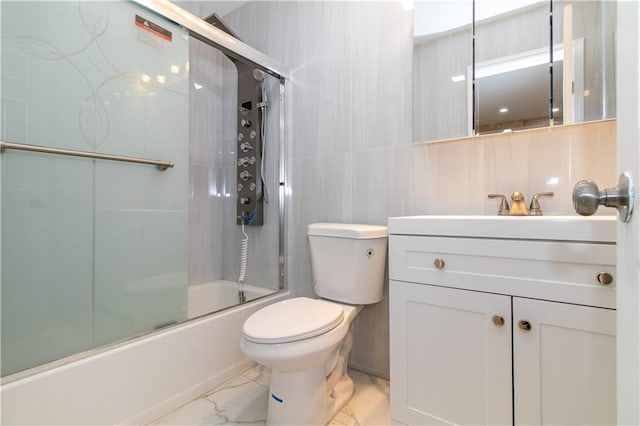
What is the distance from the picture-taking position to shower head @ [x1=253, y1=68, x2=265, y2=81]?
183 centimetres

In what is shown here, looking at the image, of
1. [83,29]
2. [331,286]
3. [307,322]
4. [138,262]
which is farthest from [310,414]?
[83,29]

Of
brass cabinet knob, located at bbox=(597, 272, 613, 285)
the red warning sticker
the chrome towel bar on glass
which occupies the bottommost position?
brass cabinet knob, located at bbox=(597, 272, 613, 285)

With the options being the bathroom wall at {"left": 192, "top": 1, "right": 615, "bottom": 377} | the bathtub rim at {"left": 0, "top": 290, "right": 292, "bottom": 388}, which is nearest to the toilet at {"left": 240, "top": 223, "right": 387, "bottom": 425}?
the bathroom wall at {"left": 192, "top": 1, "right": 615, "bottom": 377}

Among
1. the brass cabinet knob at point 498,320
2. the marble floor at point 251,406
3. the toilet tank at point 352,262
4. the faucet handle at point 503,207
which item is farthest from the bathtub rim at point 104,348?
the faucet handle at point 503,207

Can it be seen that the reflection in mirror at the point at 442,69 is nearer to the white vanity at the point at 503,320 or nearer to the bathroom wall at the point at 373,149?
the bathroom wall at the point at 373,149

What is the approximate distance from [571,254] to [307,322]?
800 millimetres

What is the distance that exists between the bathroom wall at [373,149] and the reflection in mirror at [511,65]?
77 millimetres

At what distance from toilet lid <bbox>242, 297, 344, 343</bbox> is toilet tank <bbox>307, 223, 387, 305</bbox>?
0.14 metres

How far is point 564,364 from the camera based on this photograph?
79 centimetres

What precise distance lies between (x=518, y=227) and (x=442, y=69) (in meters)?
0.83

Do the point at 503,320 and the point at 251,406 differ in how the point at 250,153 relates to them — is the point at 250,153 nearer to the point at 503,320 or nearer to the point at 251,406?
the point at 251,406

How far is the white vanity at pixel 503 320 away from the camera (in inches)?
29.9

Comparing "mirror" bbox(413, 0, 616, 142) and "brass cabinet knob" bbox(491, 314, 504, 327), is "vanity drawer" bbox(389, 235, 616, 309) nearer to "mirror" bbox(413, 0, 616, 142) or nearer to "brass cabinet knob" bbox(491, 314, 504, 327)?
"brass cabinet knob" bbox(491, 314, 504, 327)

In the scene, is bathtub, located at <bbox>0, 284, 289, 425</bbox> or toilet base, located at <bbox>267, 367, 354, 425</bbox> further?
toilet base, located at <bbox>267, 367, 354, 425</bbox>
